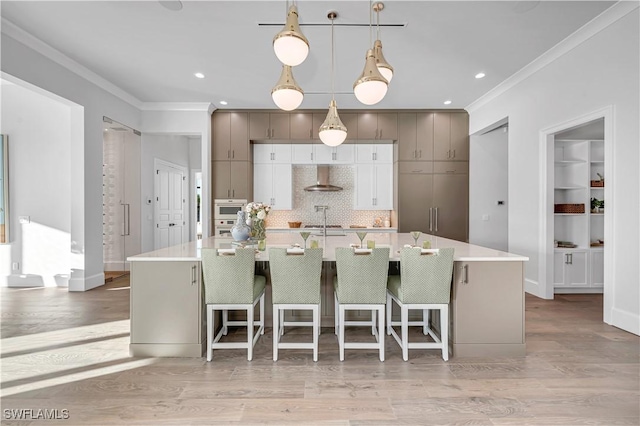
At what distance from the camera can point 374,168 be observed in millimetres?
6188

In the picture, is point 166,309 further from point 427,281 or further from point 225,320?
point 427,281

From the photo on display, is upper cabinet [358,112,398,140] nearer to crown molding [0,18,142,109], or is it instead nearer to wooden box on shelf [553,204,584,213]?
wooden box on shelf [553,204,584,213]

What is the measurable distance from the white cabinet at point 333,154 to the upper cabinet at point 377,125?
0.28 m

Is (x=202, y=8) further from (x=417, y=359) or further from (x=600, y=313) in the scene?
(x=600, y=313)

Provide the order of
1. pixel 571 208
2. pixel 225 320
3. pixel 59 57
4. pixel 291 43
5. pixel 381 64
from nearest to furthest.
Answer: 1. pixel 291 43
2. pixel 381 64
3. pixel 225 320
4. pixel 59 57
5. pixel 571 208

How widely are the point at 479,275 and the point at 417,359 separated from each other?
0.80m

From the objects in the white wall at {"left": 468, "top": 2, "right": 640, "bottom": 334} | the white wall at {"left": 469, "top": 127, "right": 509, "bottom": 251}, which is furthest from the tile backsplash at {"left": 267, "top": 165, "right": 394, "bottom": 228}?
the white wall at {"left": 468, "top": 2, "right": 640, "bottom": 334}

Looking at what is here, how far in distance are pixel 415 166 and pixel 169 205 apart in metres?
5.24

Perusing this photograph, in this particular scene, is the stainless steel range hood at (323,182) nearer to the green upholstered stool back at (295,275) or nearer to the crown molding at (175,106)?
the crown molding at (175,106)

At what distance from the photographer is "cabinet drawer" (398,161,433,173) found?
6.02 m

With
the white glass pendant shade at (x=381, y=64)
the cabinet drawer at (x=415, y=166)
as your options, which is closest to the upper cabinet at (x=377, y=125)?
the cabinet drawer at (x=415, y=166)

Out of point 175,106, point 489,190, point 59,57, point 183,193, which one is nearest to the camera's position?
point 59,57

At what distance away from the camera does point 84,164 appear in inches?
176

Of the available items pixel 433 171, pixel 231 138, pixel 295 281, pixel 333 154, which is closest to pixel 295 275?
pixel 295 281
